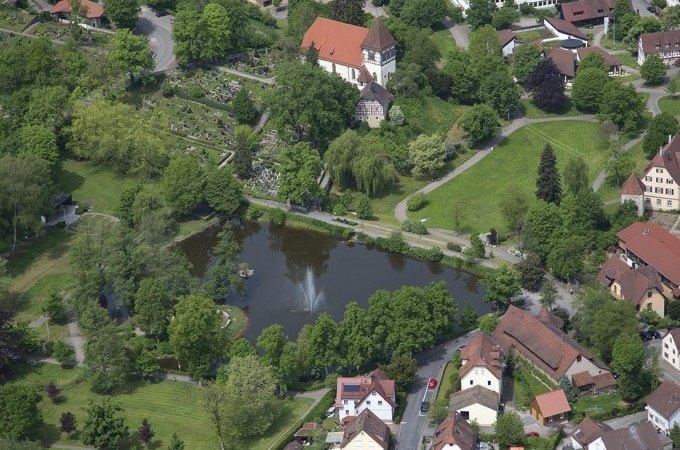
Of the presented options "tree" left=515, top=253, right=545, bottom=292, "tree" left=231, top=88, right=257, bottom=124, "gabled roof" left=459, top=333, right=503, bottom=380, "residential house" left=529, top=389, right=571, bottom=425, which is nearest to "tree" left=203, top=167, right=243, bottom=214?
"tree" left=231, top=88, right=257, bottom=124

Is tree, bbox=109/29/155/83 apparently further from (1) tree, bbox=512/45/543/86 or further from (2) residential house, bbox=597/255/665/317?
(2) residential house, bbox=597/255/665/317

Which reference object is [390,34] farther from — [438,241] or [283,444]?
[283,444]

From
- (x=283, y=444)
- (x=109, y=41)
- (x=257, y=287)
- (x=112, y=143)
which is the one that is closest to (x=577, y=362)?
(x=283, y=444)

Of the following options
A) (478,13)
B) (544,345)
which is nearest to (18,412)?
(544,345)

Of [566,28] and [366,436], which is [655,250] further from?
[566,28]

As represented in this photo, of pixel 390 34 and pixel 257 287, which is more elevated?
pixel 390 34

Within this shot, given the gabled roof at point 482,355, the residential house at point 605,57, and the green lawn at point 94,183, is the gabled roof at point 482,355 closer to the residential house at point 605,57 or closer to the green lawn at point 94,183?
→ the green lawn at point 94,183
